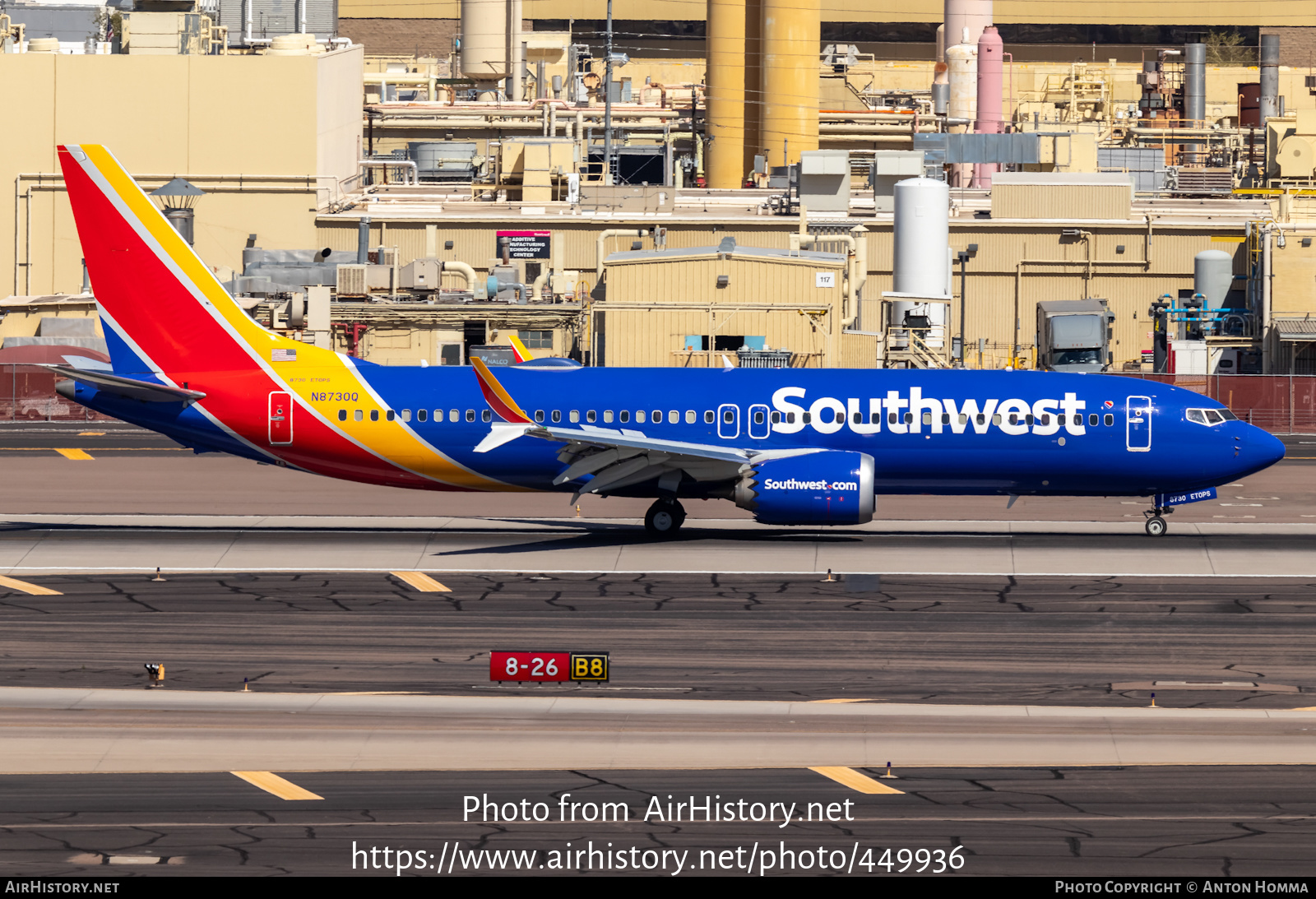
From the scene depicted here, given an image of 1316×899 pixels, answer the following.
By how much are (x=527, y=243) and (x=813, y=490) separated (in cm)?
4888

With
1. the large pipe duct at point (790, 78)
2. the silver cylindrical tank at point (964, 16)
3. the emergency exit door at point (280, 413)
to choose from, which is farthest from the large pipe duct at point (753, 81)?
the emergency exit door at point (280, 413)

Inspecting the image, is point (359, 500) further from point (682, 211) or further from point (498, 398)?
point (682, 211)

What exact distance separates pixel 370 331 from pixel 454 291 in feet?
18.6

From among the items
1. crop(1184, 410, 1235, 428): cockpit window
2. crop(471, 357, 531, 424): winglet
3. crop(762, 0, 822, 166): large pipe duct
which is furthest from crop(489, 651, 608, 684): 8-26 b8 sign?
crop(762, 0, 822, 166): large pipe duct

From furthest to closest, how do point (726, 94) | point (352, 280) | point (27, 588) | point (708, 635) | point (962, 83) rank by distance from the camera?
point (962, 83) < point (726, 94) < point (352, 280) < point (27, 588) < point (708, 635)

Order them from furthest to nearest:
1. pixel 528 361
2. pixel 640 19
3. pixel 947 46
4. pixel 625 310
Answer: pixel 640 19
pixel 947 46
pixel 625 310
pixel 528 361

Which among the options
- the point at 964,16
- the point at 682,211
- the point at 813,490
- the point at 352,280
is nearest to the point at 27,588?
the point at 813,490

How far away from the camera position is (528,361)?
46938 mm

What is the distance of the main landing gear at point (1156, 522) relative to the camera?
140 feet

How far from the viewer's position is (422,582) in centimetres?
3638

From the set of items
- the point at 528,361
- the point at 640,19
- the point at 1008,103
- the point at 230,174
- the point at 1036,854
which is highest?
the point at 640,19

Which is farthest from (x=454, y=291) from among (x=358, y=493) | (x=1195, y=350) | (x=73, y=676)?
(x=73, y=676)

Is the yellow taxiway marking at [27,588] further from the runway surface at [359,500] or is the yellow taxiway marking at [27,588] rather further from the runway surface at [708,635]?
the runway surface at [359,500]

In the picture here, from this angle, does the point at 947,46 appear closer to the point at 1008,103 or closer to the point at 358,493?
the point at 1008,103
